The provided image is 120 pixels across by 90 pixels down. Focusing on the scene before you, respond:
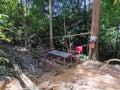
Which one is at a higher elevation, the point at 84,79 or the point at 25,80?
the point at 25,80

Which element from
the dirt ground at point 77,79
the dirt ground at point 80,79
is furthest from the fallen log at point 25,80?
the dirt ground at point 80,79

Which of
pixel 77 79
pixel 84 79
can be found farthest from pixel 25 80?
pixel 84 79

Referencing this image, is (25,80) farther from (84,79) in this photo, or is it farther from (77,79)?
(84,79)

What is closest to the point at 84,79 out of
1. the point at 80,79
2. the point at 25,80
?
the point at 80,79

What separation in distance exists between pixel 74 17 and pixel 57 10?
1209 millimetres

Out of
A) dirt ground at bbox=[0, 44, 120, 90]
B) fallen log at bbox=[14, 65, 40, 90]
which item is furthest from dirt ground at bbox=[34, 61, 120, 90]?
fallen log at bbox=[14, 65, 40, 90]

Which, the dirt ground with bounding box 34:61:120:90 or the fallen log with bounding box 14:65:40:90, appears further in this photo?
the dirt ground with bounding box 34:61:120:90

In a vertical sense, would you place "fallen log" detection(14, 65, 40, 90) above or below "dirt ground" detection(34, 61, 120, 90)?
above

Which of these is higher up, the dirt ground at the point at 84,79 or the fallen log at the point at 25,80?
the fallen log at the point at 25,80

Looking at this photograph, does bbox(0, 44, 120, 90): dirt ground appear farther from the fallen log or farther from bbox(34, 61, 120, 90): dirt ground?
the fallen log

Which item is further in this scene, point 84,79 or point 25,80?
point 84,79

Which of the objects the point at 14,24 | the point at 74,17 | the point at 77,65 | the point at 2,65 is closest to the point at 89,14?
the point at 74,17

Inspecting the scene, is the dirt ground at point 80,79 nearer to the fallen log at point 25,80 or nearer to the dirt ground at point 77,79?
the dirt ground at point 77,79

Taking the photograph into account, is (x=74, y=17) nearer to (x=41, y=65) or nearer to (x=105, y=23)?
(x=105, y=23)
